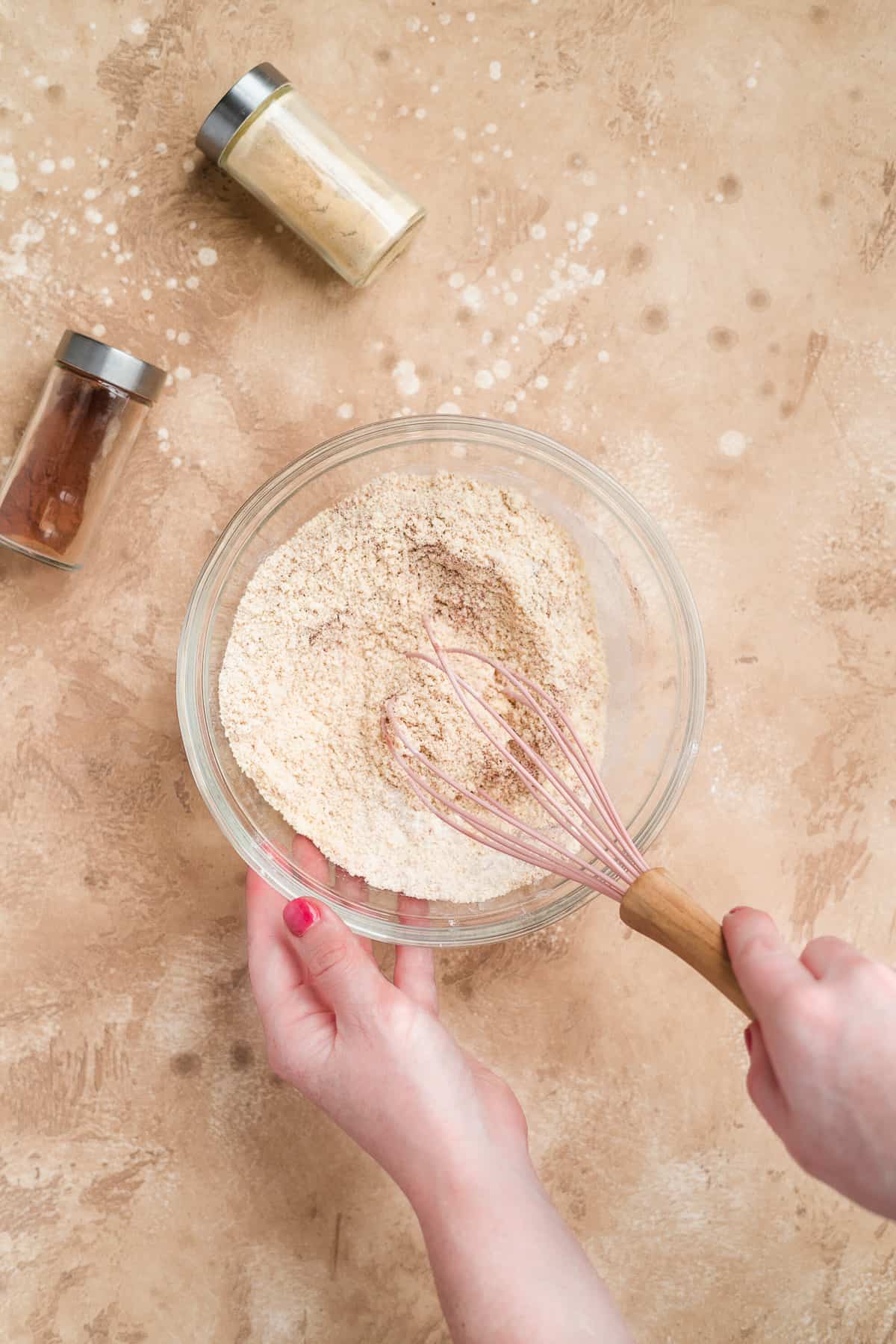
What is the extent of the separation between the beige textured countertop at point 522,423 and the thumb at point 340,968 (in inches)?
8.4

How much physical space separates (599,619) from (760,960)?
451 millimetres

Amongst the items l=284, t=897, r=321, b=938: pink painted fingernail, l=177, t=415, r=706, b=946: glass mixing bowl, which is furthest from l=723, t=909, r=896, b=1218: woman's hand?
l=284, t=897, r=321, b=938: pink painted fingernail

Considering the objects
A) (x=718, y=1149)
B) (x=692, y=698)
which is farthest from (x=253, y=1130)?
(x=692, y=698)

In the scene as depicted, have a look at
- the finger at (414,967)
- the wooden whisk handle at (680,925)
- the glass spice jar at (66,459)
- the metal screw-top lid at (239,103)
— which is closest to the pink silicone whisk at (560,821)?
the wooden whisk handle at (680,925)

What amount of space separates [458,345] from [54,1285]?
1194 millimetres

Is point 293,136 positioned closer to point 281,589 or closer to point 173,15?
point 173,15

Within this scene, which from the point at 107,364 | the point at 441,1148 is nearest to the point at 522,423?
the point at 107,364

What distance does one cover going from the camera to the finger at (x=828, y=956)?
682 millimetres

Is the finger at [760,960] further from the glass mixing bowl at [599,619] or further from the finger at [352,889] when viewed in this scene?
the finger at [352,889]

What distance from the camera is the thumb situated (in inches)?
35.0

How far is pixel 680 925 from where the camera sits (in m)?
0.80

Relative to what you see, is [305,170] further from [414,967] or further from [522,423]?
[414,967]

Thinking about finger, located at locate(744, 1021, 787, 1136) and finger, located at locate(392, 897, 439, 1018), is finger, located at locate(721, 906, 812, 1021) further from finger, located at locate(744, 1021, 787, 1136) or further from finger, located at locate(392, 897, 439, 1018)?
finger, located at locate(392, 897, 439, 1018)

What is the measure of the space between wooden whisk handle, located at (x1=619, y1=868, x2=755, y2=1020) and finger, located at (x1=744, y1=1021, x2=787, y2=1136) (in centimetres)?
5
